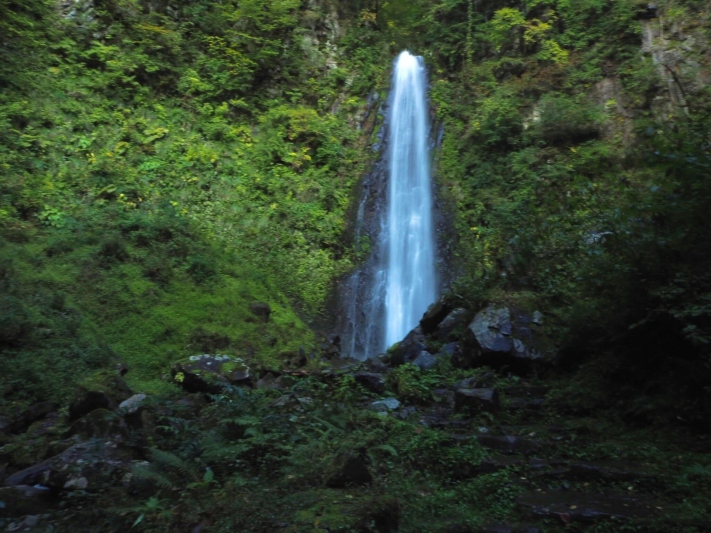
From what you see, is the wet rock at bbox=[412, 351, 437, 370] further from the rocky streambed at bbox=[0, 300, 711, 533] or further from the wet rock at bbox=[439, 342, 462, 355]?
the rocky streambed at bbox=[0, 300, 711, 533]

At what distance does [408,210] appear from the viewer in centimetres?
1856

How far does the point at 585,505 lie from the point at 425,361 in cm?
581

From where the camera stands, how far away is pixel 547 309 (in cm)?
985

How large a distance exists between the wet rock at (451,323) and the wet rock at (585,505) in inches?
266

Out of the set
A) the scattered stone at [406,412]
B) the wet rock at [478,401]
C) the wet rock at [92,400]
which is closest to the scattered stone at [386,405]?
the scattered stone at [406,412]

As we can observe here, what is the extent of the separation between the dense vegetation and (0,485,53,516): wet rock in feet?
1.56

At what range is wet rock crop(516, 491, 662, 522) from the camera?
152 inches

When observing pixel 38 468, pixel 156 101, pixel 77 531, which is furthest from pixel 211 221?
pixel 77 531

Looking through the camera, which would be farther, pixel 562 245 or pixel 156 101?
pixel 156 101

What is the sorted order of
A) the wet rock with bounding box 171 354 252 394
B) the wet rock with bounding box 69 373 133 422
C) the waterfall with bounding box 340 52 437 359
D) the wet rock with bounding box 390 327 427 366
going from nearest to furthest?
the wet rock with bounding box 69 373 133 422 < the wet rock with bounding box 171 354 252 394 < the wet rock with bounding box 390 327 427 366 < the waterfall with bounding box 340 52 437 359

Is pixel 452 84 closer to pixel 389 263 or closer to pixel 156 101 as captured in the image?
pixel 389 263

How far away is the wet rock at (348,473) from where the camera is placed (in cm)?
430

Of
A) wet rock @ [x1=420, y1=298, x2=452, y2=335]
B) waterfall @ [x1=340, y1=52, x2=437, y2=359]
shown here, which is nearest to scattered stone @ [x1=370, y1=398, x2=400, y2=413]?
wet rock @ [x1=420, y1=298, x2=452, y2=335]

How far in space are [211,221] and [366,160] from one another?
6957mm
